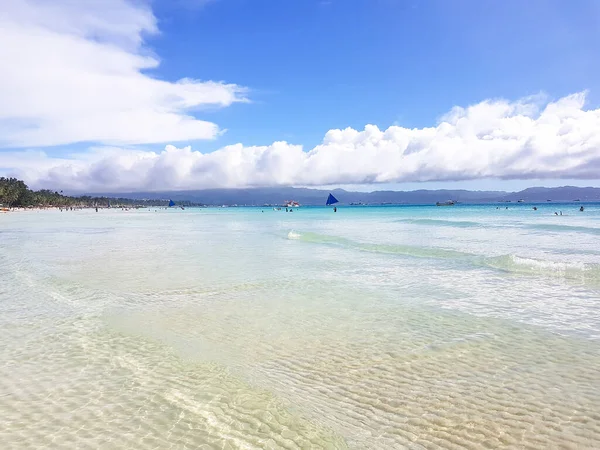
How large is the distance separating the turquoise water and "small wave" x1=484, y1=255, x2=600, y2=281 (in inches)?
20.4

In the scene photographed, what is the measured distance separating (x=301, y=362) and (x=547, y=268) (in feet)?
58.4

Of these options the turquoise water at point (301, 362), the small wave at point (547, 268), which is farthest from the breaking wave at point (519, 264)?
the turquoise water at point (301, 362)

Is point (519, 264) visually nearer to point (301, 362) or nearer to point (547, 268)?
point (547, 268)

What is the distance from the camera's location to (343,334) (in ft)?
36.7

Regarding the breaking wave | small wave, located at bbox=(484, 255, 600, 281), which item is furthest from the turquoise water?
the breaking wave

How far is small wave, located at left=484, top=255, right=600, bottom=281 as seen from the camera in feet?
65.0

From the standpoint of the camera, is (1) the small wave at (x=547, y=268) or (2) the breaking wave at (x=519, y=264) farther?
(2) the breaking wave at (x=519, y=264)

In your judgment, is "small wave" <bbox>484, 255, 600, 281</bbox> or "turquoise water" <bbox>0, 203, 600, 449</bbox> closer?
"turquoise water" <bbox>0, 203, 600, 449</bbox>

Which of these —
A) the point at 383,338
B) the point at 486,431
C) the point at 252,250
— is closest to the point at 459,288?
the point at 383,338

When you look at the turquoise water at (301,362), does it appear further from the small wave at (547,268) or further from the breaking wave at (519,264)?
the breaking wave at (519,264)

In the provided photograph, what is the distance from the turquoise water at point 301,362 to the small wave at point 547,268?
1.70 ft

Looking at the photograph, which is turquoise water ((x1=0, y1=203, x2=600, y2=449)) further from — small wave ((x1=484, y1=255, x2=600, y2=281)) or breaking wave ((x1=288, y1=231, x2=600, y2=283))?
breaking wave ((x1=288, y1=231, x2=600, y2=283))

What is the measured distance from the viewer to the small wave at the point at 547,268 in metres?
19.8

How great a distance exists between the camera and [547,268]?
21.5 metres
